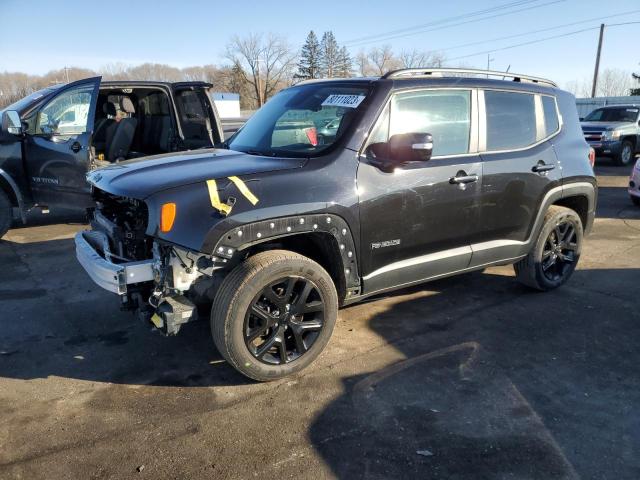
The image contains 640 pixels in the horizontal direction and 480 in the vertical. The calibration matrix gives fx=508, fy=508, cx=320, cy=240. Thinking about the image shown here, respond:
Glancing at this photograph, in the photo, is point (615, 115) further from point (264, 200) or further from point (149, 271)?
point (149, 271)

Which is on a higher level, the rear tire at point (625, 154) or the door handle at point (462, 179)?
the door handle at point (462, 179)

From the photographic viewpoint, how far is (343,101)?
376 centimetres

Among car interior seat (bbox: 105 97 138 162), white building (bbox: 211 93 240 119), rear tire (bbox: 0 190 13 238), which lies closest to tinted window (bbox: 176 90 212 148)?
car interior seat (bbox: 105 97 138 162)

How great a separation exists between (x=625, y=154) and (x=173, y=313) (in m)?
17.5

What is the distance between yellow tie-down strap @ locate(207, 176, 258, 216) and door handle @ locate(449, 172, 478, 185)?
162 cm

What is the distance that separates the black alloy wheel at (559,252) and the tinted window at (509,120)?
102cm

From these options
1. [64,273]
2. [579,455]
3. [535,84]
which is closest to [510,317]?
[579,455]

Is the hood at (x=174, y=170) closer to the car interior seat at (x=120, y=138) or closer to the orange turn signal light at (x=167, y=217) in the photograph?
the orange turn signal light at (x=167, y=217)

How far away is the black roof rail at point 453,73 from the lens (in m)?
3.79

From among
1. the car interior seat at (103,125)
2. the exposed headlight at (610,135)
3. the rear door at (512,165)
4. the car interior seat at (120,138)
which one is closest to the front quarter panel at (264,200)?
the rear door at (512,165)

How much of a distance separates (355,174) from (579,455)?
2076 mm

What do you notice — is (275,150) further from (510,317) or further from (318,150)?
(510,317)

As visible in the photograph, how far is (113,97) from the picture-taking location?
7.79 m

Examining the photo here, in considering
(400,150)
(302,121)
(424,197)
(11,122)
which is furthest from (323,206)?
(11,122)
